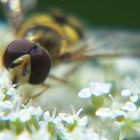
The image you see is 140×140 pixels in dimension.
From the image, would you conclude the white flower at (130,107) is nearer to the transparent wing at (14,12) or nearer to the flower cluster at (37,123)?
the flower cluster at (37,123)

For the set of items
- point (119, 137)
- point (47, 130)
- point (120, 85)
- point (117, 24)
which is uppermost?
point (47, 130)

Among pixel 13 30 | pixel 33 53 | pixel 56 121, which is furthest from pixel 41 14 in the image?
pixel 56 121

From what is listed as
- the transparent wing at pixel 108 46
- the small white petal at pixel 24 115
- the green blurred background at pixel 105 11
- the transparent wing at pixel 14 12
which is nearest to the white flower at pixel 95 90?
the small white petal at pixel 24 115

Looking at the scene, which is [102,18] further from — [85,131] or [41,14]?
[85,131]

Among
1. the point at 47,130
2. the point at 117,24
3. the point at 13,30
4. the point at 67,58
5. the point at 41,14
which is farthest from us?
the point at 117,24

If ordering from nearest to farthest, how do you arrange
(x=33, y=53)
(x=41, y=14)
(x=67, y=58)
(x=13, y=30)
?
(x=33, y=53)
(x=67, y=58)
(x=13, y=30)
(x=41, y=14)

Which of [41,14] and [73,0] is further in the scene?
[73,0]

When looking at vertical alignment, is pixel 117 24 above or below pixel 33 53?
below

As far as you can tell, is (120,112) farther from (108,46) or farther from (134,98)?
(108,46)
